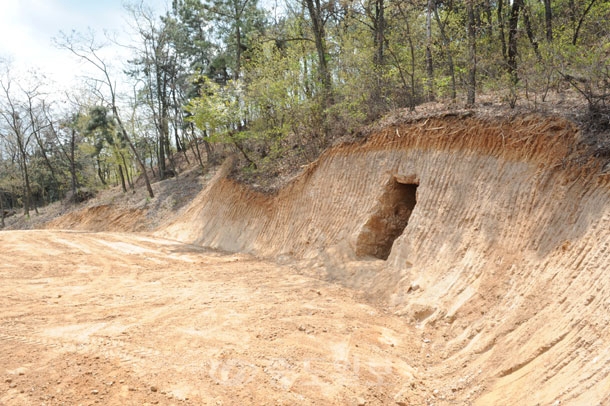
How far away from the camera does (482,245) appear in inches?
298

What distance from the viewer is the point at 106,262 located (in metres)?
13.0

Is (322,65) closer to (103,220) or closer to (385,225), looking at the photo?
(385,225)

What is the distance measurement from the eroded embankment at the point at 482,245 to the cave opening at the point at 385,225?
0.09 feet

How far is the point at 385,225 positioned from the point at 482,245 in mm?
3561

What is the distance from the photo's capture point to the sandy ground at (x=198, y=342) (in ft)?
17.1

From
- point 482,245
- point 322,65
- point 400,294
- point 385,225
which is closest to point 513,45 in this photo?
point 385,225

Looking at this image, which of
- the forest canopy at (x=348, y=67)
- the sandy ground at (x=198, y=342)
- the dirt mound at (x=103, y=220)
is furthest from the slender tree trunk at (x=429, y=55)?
the dirt mound at (x=103, y=220)

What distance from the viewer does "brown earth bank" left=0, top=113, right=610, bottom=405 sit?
16.8 ft

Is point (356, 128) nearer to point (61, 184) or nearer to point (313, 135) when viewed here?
point (313, 135)

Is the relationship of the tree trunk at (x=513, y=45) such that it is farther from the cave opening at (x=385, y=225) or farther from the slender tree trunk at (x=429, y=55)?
the cave opening at (x=385, y=225)

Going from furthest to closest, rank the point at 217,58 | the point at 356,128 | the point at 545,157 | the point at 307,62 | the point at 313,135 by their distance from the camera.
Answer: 1. the point at 217,58
2. the point at 307,62
3. the point at 313,135
4. the point at 356,128
5. the point at 545,157

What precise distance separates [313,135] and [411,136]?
5901mm

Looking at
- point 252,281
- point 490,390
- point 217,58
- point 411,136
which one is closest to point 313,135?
Result: point 411,136

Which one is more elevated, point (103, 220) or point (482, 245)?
point (103, 220)
